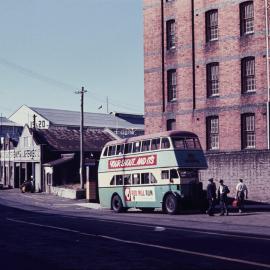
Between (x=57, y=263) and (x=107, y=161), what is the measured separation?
21.6 m

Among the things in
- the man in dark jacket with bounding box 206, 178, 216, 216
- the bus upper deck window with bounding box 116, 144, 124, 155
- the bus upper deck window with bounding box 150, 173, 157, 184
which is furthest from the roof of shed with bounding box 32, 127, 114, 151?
the man in dark jacket with bounding box 206, 178, 216, 216

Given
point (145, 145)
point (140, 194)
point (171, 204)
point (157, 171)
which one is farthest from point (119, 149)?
point (171, 204)

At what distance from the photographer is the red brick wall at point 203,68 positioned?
35.0 metres

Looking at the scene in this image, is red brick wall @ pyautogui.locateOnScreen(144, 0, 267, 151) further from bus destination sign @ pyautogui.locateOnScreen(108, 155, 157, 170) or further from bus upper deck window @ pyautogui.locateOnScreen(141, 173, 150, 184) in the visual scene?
bus upper deck window @ pyautogui.locateOnScreen(141, 173, 150, 184)

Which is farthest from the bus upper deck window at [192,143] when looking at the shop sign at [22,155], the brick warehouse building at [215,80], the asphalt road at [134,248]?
the shop sign at [22,155]

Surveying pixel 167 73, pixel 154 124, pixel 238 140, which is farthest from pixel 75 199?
pixel 238 140

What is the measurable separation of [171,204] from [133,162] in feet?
12.8

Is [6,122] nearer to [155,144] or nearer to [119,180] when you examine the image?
[119,180]

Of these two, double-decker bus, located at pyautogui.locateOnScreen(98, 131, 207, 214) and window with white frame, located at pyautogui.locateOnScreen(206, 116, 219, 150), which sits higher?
window with white frame, located at pyautogui.locateOnScreen(206, 116, 219, 150)

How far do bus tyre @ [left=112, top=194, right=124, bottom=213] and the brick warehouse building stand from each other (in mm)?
6925

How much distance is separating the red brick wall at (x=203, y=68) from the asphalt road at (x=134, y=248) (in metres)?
16.8

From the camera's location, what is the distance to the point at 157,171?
1147 inches

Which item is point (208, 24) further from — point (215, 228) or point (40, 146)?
point (40, 146)

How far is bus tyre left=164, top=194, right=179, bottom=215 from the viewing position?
27.8 meters
